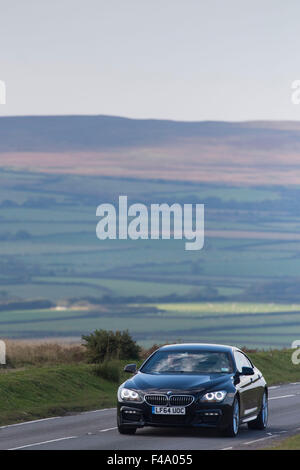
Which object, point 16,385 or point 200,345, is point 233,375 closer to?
point 200,345

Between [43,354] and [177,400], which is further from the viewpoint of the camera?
[43,354]

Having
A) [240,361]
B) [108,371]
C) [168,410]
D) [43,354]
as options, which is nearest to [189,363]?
[240,361]

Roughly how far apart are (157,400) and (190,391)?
58 centimetres

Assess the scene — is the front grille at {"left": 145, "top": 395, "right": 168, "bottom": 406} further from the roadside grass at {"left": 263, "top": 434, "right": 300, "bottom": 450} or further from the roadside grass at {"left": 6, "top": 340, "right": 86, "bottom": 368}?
the roadside grass at {"left": 6, "top": 340, "right": 86, "bottom": 368}

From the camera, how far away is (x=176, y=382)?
20.0 m

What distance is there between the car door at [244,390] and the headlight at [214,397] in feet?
2.17

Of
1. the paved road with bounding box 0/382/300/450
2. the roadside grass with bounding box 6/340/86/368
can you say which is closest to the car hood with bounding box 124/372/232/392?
the paved road with bounding box 0/382/300/450

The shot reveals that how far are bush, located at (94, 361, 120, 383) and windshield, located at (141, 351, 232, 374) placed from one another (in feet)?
36.3

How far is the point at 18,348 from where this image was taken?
4494cm

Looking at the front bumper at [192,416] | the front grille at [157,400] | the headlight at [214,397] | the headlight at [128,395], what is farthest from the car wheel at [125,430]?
the headlight at [214,397]

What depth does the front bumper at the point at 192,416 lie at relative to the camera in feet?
64.6

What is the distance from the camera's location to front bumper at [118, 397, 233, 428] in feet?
64.6

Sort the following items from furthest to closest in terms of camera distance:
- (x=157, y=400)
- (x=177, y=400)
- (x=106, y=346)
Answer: (x=106, y=346) → (x=157, y=400) → (x=177, y=400)

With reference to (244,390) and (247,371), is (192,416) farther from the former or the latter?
(247,371)
